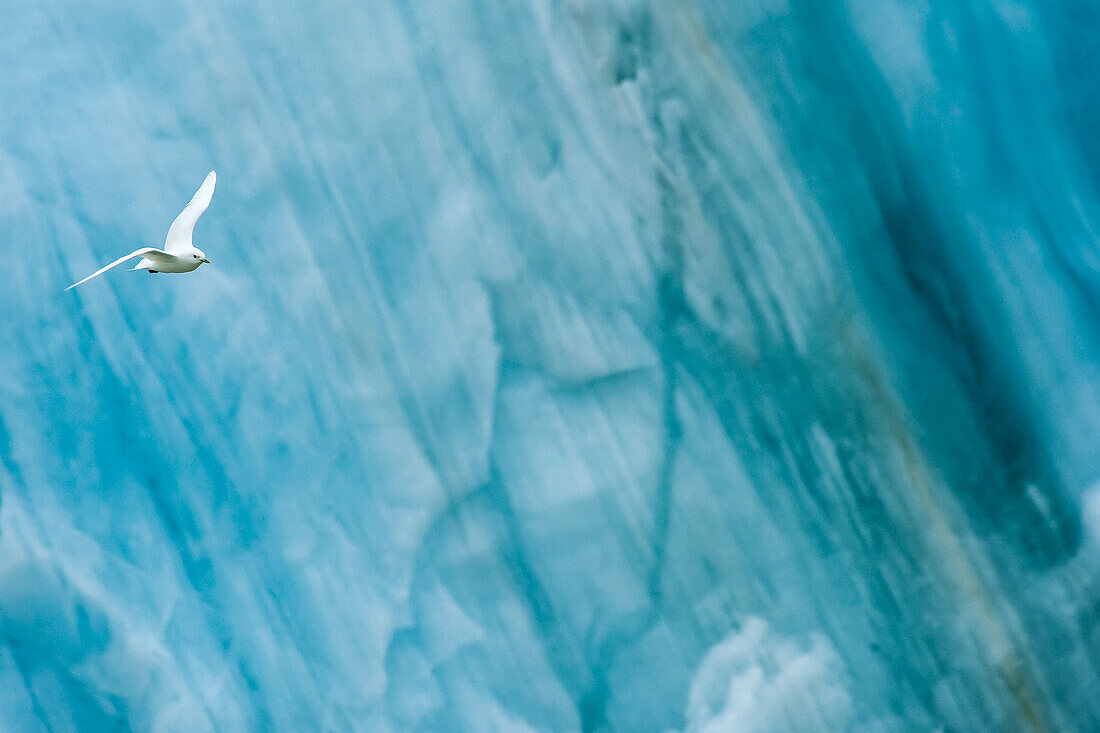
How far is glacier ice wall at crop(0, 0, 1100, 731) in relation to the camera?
1.14m

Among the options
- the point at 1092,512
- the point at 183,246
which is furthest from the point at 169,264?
the point at 1092,512

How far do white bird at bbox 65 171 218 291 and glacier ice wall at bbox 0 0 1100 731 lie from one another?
2.9 inches

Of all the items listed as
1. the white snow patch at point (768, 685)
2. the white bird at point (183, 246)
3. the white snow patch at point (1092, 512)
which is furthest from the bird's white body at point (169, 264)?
the white snow patch at point (1092, 512)

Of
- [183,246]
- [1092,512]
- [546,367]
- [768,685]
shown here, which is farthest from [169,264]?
[1092,512]

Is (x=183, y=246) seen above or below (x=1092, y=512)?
above

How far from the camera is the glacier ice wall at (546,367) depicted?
1.14 meters

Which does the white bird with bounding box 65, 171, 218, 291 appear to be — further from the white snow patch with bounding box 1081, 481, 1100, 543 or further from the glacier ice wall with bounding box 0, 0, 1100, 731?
the white snow patch with bounding box 1081, 481, 1100, 543

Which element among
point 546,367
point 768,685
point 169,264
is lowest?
point 768,685

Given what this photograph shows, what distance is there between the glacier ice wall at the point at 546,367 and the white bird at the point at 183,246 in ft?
0.24

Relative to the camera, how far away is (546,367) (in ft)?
3.76

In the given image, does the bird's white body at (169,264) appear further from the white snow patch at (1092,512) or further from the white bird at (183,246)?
the white snow patch at (1092,512)

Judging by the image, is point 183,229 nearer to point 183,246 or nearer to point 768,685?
point 183,246

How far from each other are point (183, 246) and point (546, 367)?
0.38 m

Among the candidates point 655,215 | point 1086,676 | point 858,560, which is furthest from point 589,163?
point 1086,676
